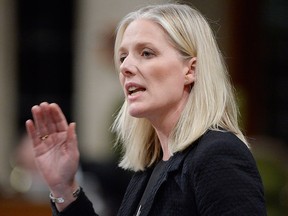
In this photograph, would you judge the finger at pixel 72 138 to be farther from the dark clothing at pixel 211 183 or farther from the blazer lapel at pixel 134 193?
the dark clothing at pixel 211 183

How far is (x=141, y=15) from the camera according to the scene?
8.11 ft

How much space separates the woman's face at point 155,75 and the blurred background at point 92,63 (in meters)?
3.82

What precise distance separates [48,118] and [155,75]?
0.41 m

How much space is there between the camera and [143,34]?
2414 mm

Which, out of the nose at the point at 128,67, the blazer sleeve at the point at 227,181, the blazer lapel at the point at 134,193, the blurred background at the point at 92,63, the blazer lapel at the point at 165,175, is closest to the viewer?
the blazer sleeve at the point at 227,181

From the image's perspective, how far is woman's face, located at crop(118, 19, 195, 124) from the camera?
7.79ft

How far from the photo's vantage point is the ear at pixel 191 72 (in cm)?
238

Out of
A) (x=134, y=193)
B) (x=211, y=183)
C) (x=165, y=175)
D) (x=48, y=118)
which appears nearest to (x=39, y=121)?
(x=48, y=118)

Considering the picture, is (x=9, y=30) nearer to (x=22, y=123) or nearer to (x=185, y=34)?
(x=22, y=123)

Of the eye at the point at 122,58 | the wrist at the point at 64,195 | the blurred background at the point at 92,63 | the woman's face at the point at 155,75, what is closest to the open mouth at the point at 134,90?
the woman's face at the point at 155,75

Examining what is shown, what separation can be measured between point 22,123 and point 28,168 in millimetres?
1589

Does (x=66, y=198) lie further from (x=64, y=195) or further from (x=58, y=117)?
(x=58, y=117)

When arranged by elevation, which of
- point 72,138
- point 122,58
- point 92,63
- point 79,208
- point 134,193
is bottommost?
point 92,63

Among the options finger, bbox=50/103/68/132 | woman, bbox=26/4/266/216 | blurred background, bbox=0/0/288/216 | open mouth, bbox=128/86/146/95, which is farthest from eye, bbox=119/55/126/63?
blurred background, bbox=0/0/288/216
